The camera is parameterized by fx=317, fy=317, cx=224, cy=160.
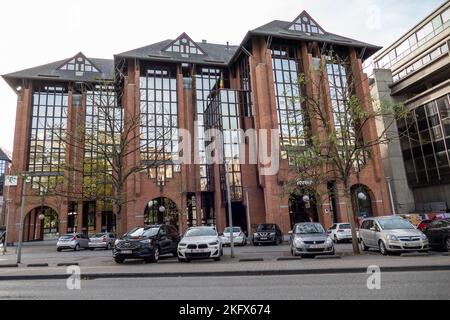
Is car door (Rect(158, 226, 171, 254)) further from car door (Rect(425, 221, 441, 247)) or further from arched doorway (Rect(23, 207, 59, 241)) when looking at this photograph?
arched doorway (Rect(23, 207, 59, 241))

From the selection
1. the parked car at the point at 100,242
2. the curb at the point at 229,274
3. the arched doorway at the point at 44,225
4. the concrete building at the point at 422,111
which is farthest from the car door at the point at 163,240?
the arched doorway at the point at 44,225

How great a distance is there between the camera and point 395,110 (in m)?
15.4

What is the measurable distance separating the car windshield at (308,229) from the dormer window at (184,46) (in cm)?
3343

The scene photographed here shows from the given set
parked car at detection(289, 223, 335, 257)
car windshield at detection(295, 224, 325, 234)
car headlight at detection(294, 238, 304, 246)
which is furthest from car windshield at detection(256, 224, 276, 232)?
car headlight at detection(294, 238, 304, 246)

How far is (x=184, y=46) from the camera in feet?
141

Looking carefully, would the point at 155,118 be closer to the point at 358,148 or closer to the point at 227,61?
the point at 227,61

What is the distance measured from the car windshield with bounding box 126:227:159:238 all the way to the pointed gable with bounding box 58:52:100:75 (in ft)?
123

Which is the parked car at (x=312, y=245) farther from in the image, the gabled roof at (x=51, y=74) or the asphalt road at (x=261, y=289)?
the gabled roof at (x=51, y=74)

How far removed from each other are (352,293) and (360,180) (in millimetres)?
32649

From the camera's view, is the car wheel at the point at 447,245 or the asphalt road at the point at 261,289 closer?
the asphalt road at the point at 261,289

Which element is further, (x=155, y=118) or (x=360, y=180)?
(x=155, y=118)

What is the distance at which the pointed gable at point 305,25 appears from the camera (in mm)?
38812

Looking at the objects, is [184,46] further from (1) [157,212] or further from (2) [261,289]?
(2) [261,289]
